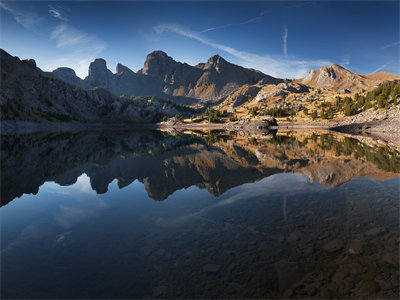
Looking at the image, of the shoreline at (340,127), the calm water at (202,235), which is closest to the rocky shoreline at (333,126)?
the shoreline at (340,127)

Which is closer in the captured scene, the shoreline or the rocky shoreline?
the shoreline

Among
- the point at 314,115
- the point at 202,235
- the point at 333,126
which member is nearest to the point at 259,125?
the point at 314,115

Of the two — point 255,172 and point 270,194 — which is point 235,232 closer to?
point 270,194

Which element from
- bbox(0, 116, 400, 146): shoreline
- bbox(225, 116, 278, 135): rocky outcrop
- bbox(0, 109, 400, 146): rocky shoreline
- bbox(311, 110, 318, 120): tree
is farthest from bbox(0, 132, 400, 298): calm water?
bbox(311, 110, 318, 120): tree

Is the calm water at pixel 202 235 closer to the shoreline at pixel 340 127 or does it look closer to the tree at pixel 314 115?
the shoreline at pixel 340 127

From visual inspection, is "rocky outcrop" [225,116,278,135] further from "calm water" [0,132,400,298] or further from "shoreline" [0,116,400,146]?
"calm water" [0,132,400,298]

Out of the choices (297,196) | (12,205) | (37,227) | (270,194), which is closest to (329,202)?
(297,196)

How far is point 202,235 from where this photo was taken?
14977mm

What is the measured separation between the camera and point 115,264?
11914mm

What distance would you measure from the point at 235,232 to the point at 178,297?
6795mm

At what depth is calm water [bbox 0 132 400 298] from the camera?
10.1 metres

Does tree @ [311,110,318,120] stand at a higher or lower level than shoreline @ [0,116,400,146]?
higher

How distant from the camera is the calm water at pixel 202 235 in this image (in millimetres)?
10141

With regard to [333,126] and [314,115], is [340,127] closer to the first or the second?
[333,126]
